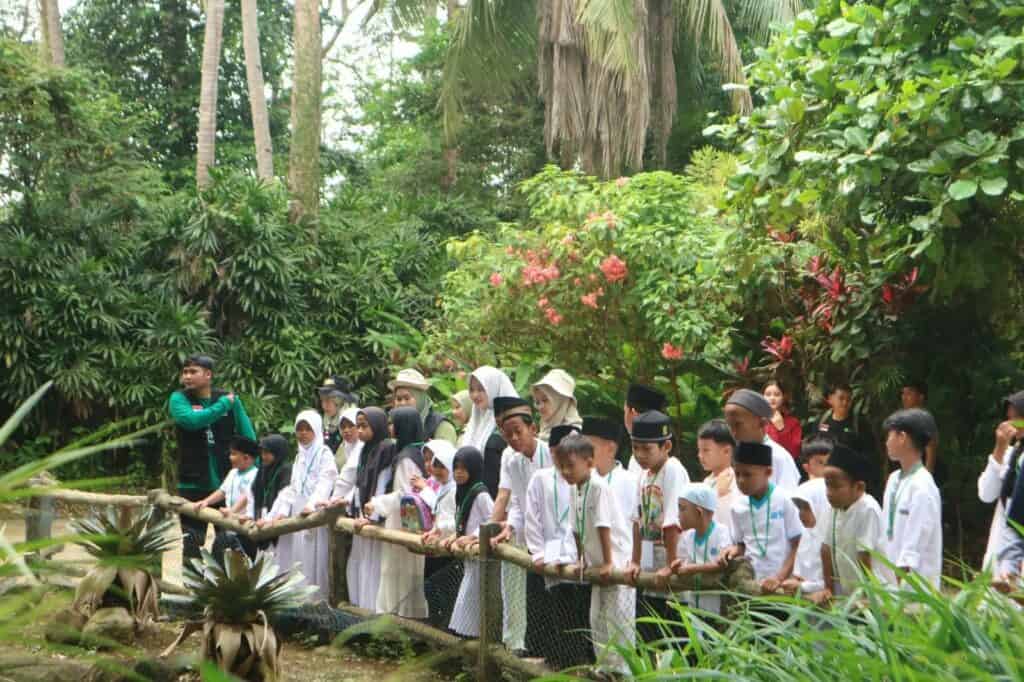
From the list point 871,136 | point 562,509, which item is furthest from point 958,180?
point 562,509

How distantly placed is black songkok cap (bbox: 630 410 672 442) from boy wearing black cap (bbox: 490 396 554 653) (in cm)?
66

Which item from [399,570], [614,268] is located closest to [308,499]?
[399,570]

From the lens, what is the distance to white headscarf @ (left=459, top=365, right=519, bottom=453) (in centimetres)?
773

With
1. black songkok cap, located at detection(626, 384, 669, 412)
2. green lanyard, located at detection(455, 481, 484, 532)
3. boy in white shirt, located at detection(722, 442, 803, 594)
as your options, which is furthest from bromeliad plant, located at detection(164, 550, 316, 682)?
boy in white shirt, located at detection(722, 442, 803, 594)

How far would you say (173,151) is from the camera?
24.0 meters

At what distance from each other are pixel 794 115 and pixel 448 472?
113 inches

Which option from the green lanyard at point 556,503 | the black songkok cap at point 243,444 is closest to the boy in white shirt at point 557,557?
the green lanyard at point 556,503

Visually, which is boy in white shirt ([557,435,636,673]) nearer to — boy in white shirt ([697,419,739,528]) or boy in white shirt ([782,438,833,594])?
boy in white shirt ([697,419,739,528])

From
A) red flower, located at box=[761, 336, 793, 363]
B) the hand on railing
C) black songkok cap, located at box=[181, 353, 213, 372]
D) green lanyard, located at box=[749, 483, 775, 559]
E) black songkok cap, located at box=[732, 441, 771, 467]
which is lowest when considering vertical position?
the hand on railing

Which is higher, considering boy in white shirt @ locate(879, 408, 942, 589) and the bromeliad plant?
boy in white shirt @ locate(879, 408, 942, 589)

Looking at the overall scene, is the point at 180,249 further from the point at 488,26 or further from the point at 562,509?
the point at 562,509

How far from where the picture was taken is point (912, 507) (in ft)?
17.5

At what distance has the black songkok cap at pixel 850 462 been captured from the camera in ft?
17.1

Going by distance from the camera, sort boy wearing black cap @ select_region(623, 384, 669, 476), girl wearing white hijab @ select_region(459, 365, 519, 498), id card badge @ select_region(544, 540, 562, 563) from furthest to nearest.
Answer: girl wearing white hijab @ select_region(459, 365, 519, 498) < boy wearing black cap @ select_region(623, 384, 669, 476) < id card badge @ select_region(544, 540, 562, 563)
